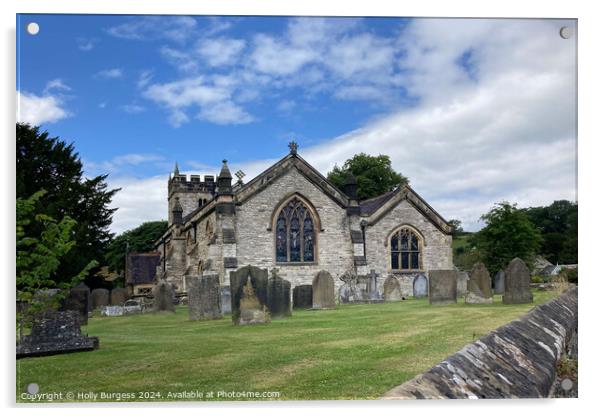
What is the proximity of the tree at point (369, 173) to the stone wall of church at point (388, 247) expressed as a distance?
128 centimetres

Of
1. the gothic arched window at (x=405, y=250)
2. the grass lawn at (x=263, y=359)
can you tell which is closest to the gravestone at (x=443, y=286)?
the gothic arched window at (x=405, y=250)

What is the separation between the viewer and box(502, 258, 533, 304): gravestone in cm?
1160

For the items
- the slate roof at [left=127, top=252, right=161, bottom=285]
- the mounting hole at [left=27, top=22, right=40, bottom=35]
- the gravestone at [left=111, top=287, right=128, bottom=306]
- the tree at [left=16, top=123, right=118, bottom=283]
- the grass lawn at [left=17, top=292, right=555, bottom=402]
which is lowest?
the gravestone at [left=111, top=287, right=128, bottom=306]

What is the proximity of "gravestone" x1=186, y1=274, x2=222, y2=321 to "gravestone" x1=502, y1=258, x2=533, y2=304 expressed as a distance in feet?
19.9

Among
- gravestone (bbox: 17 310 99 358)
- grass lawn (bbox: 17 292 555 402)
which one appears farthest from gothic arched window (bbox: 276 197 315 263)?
gravestone (bbox: 17 310 99 358)

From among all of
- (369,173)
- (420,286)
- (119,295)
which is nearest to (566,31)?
(369,173)

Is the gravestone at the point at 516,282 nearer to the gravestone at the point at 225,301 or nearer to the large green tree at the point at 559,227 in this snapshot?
the large green tree at the point at 559,227

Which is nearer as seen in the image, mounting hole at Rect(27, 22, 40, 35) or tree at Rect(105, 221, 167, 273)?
mounting hole at Rect(27, 22, 40, 35)

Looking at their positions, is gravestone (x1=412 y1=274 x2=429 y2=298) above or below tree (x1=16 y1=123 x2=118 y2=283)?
below

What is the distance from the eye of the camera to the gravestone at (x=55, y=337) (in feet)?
23.8

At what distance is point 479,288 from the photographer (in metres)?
12.7

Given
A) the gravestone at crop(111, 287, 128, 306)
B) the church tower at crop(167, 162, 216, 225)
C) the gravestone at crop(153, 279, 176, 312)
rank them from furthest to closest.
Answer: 1. the gravestone at crop(111, 287, 128, 306)
2. the gravestone at crop(153, 279, 176, 312)
3. the church tower at crop(167, 162, 216, 225)

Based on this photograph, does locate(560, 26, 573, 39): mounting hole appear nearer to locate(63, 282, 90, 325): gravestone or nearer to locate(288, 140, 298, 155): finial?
locate(288, 140, 298, 155): finial

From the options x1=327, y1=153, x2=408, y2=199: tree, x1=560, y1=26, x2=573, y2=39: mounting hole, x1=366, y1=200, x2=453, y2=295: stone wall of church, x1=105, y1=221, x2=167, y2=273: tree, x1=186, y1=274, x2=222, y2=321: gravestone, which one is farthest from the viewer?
x1=366, y1=200, x2=453, y2=295: stone wall of church
